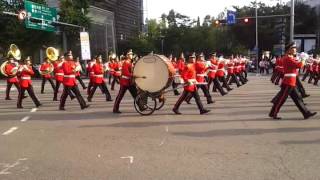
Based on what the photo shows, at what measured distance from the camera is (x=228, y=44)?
74.9 metres

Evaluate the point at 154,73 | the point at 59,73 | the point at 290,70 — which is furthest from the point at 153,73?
the point at 59,73

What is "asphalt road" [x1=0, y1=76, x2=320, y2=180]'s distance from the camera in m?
7.74

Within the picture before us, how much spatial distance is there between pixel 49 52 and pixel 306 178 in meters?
19.1

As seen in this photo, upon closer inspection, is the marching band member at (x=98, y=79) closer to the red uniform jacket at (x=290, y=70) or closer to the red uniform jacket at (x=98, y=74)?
the red uniform jacket at (x=98, y=74)

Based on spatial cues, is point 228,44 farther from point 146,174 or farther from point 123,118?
point 146,174

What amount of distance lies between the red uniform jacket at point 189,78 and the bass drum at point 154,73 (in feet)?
1.18

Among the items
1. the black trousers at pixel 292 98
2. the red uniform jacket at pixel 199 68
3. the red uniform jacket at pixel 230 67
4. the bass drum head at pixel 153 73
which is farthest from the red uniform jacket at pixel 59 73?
the black trousers at pixel 292 98

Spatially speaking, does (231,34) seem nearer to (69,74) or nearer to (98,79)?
(98,79)

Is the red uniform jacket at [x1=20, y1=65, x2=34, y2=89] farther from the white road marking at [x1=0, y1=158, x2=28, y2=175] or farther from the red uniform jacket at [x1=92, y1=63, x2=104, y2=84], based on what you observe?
the white road marking at [x1=0, y1=158, x2=28, y2=175]

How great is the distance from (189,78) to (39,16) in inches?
1056

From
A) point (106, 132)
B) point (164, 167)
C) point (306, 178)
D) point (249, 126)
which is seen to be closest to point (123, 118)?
point (106, 132)

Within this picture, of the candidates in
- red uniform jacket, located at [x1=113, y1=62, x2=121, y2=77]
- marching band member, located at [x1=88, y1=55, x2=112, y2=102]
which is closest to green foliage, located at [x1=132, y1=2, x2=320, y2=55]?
red uniform jacket, located at [x1=113, y1=62, x2=121, y2=77]

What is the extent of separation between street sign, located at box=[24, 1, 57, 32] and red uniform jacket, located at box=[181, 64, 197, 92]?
988 inches

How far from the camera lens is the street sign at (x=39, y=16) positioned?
124ft
